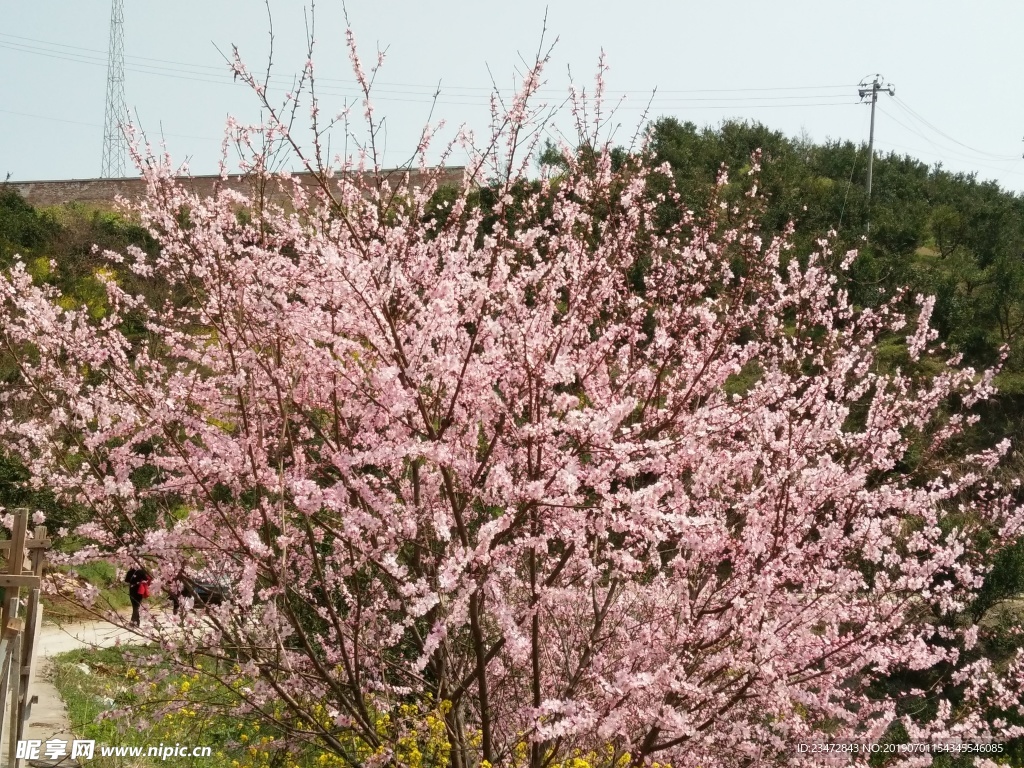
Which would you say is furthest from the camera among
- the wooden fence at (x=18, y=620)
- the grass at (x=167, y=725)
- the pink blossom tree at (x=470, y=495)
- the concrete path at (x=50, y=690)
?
the concrete path at (x=50, y=690)

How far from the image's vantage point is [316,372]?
4.35 metres

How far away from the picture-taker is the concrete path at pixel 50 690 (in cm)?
662

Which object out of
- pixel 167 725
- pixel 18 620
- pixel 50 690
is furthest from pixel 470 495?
pixel 50 690

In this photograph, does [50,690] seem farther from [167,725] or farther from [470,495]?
[470,495]

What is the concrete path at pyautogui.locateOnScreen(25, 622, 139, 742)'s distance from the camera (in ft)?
21.7

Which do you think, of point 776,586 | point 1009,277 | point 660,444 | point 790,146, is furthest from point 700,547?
point 790,146

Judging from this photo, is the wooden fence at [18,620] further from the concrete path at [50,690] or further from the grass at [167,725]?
the grass at [167,725]

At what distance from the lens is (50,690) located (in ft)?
28.2

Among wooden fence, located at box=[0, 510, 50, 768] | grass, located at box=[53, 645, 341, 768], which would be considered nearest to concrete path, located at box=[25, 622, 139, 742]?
grass, located at box=[53, 645, 341, 768]

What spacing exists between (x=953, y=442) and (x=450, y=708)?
1189 centimetres

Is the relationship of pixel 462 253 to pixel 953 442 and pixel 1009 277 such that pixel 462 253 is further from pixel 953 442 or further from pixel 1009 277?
pixel 1009 277

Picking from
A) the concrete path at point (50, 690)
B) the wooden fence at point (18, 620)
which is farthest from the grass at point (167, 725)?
the wooden fence at point (18, 620)

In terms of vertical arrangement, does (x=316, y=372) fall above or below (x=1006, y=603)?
above

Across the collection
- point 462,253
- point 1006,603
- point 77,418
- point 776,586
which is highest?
point 462,253
